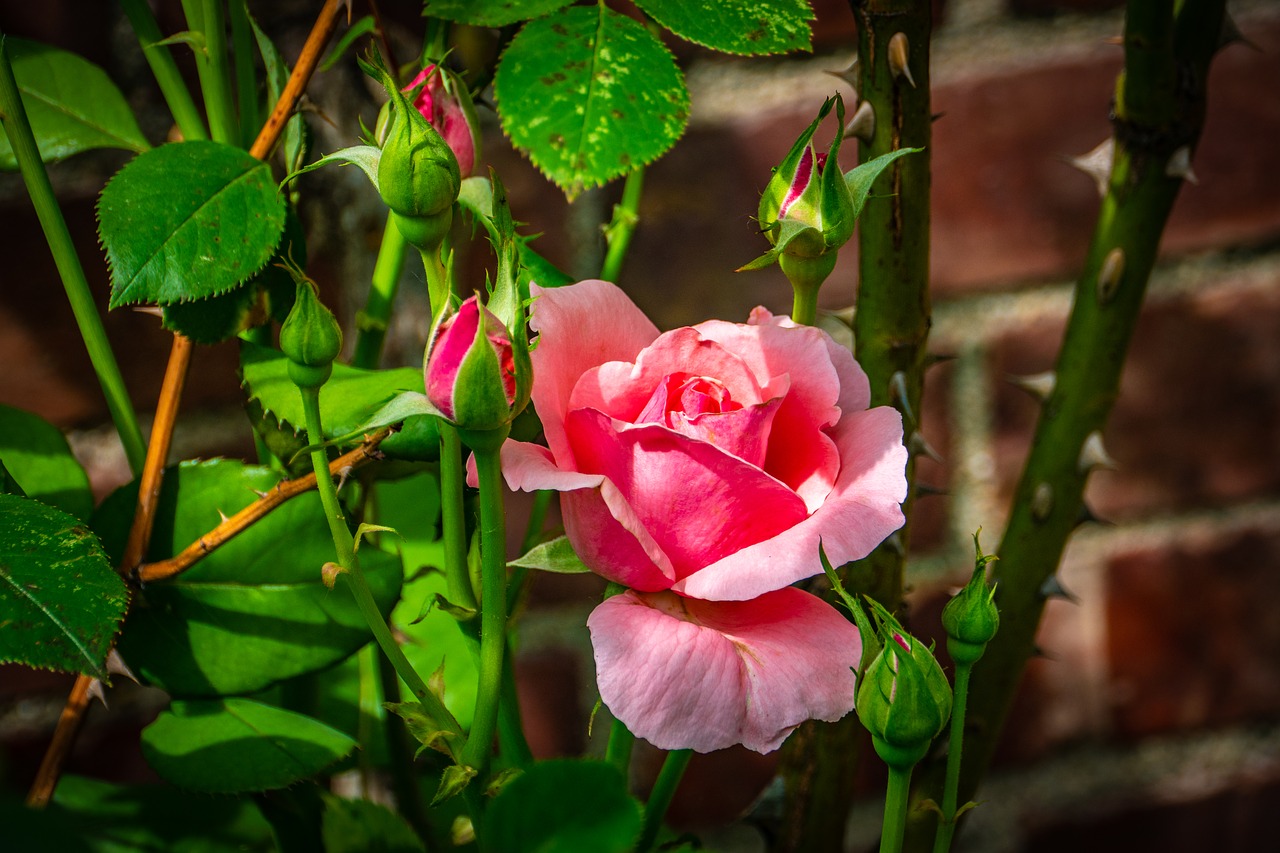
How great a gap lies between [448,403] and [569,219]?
1.06 feet

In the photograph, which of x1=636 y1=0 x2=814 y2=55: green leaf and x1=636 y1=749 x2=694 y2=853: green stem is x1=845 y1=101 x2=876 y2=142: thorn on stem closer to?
x1=636 y1=0 x2=814 y2=55: green leaf

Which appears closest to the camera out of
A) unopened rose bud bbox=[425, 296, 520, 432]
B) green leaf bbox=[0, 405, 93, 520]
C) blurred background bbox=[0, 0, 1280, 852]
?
unopened rose bud bbox=[425, 296, 520, 432]

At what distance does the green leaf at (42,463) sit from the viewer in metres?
0.28

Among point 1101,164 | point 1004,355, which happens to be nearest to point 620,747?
point 1101,164

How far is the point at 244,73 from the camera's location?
289mm

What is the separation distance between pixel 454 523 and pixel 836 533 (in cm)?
8

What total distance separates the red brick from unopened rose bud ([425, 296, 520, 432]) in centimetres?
47

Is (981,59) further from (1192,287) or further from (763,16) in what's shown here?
(763,16)

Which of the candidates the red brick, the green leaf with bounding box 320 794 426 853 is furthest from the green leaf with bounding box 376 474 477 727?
the red brick

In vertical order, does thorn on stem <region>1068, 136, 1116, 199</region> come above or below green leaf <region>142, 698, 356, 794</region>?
above

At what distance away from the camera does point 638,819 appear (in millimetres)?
197

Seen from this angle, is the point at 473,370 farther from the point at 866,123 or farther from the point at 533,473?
the point at 866,123

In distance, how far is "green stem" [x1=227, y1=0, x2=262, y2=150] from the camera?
285 millimetres

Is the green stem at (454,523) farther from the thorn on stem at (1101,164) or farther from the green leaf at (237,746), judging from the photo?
the thorn on stem at (1101,164)
